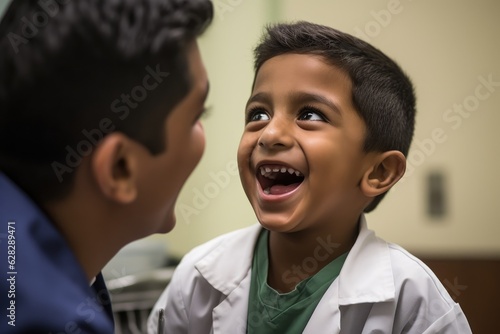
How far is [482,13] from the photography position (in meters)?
2.05

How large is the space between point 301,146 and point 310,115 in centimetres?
6

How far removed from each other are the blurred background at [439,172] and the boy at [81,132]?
3.85 ft

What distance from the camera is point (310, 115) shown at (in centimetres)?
91

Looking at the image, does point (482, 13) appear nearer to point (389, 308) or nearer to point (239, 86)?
point (239, 86)

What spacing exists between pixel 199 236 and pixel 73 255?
1.44 m

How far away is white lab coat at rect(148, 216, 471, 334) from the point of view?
888 millimetres

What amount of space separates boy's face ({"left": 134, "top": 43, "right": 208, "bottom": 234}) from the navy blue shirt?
0.09 metres

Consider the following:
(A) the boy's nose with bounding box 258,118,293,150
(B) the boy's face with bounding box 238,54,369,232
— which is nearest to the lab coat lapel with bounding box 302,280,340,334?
(B) the boy's face with bounding box 238,54,369,232

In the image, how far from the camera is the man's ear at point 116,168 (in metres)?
0.55

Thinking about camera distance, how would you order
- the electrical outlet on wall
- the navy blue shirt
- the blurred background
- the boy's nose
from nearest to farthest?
the navy blue shirt < the boy's nose < the blurred background < the electrical outlet on wall

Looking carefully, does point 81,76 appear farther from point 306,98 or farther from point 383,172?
point 383,172

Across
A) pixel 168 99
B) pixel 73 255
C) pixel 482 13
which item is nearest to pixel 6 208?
pixel 73 255

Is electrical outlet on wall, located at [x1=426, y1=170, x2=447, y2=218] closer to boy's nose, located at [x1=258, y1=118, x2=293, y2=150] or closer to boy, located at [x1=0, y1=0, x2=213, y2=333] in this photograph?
boy's nose, located at [x1=258, y1=118, x2=293, y2=150]

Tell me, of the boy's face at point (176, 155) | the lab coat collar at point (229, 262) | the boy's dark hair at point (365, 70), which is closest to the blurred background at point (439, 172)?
the lab coat collar at point (229, 262)
